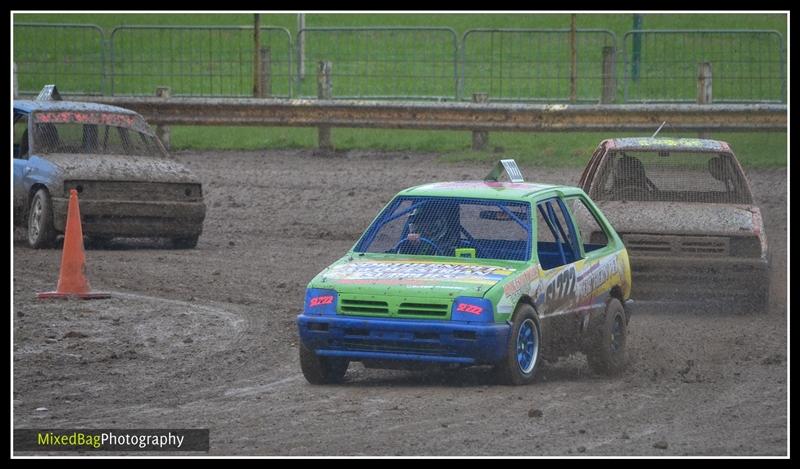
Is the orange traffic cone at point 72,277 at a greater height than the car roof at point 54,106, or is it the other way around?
the car roof at point 54,106

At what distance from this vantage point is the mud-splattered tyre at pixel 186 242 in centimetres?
1565

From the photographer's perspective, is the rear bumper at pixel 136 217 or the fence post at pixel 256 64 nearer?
the rear bumper at pixel 136 217

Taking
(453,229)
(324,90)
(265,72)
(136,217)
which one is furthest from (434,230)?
(265,72)

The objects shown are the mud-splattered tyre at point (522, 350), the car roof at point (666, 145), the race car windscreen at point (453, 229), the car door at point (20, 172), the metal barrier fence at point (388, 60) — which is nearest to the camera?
the mud-splattered tyre at point (522, 350)

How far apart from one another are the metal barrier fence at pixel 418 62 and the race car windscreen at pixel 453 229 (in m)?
11.7

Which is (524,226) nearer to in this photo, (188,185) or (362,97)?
(188,185)

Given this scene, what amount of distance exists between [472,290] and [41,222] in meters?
7.57

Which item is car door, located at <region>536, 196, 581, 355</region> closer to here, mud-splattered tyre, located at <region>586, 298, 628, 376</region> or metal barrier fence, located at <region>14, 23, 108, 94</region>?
mud-splattered tyre, located at <region>586, 298, 628, 376</region>

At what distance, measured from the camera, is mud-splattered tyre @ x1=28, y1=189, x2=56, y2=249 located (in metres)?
15.1

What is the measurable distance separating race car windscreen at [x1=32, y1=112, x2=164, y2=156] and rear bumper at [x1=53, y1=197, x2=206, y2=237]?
0.95m

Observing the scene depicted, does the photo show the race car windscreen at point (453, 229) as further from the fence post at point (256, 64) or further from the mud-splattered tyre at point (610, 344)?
the fence post at point (256, 64)

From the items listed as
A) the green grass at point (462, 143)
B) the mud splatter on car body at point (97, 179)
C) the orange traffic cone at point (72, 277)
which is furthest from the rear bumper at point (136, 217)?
the green grass at point (462, 143)

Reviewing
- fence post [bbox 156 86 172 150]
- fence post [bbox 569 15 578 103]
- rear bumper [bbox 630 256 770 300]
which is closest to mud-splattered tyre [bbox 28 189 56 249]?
rear bumper [bbox 630 256 770 300]
